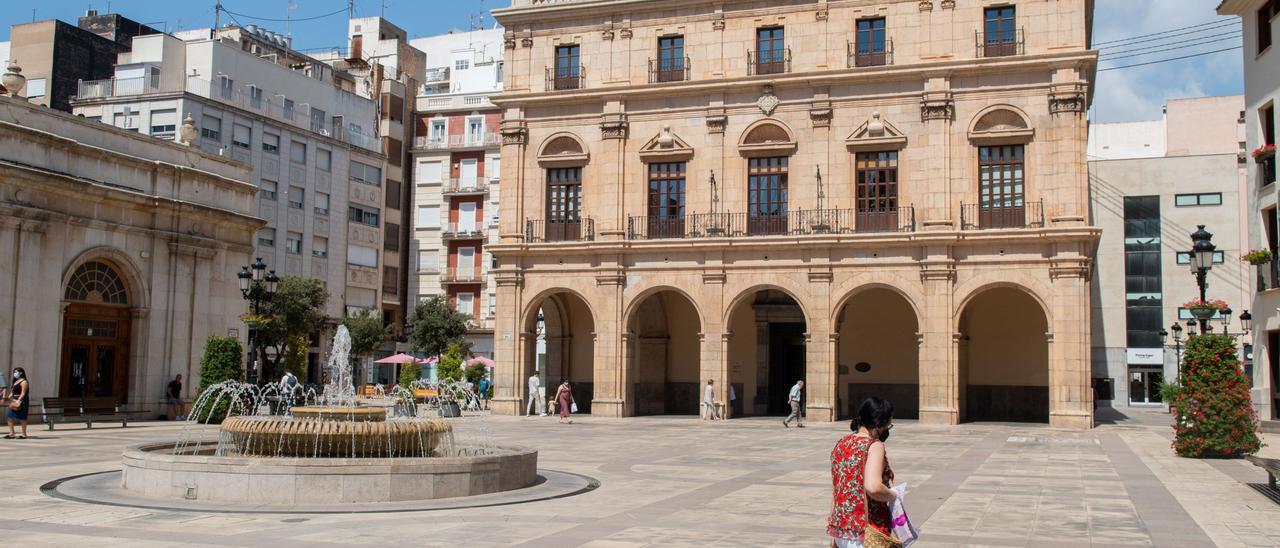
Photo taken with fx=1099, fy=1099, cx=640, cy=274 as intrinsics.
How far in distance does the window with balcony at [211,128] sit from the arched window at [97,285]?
22224 millimetres

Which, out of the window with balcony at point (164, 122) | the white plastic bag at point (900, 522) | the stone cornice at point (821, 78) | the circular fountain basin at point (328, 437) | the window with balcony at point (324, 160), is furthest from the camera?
the window with balcony at point (324, 160)

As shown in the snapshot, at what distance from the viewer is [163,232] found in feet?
98.8

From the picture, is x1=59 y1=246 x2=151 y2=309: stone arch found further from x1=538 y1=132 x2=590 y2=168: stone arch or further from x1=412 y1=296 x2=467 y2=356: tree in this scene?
x1=412 y1=296 x2=467 y2=356: tree

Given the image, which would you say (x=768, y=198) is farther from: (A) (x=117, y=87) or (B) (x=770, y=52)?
(A) (x=117, y=87)

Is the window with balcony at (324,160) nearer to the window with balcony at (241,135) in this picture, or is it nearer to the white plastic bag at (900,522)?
the window with balcony at (241,135)

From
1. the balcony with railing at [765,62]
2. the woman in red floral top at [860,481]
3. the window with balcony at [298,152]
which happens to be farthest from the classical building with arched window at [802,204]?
the woman in red floral top at [860,481]

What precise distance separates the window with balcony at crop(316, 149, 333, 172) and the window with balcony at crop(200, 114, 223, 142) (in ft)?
20.9

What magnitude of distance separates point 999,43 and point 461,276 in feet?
117

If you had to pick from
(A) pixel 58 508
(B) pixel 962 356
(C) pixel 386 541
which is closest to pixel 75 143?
(A) pixel 58 508

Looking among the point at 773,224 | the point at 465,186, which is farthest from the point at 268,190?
the point at 773,224

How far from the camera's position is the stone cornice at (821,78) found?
31.7 meters

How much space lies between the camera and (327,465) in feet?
41.7

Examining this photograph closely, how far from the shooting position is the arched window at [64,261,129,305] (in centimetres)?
2816

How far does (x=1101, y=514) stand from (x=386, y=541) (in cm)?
829
